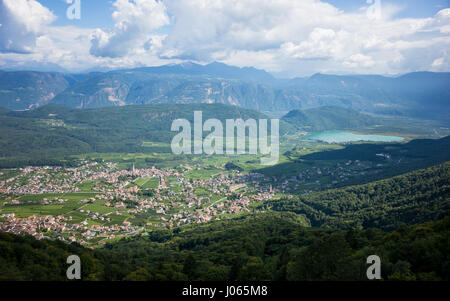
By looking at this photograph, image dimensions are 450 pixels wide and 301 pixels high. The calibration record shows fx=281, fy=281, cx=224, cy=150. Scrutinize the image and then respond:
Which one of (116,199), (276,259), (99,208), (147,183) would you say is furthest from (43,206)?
(276,259)

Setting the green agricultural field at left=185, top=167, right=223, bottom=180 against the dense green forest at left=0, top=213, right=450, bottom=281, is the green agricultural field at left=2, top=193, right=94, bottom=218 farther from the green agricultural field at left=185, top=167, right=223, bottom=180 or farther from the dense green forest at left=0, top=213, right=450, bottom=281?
the green agricultural field at left=185, top=167, right=223, bottom=180

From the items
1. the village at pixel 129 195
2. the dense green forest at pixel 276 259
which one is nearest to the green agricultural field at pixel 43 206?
the village at pixel 129 195

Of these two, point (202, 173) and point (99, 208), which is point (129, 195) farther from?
point (202, 173)

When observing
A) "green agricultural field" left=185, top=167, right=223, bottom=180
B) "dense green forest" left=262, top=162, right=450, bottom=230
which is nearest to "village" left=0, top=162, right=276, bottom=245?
"green agricultural field" left=185, top=167, right=223, bottom=180

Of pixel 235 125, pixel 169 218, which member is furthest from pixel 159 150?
pixel 169 218

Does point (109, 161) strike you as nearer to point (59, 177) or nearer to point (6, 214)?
point (59, 177)
